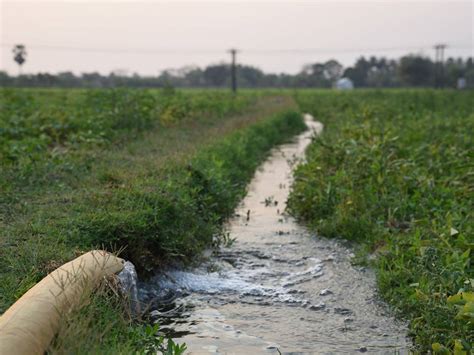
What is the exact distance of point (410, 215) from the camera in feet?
25.4

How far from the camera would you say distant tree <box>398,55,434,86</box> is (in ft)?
237

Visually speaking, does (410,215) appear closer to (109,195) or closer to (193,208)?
(193,208)

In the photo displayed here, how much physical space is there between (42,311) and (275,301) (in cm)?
287

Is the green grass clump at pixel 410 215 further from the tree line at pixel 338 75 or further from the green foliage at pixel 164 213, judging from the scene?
the tree line at pixel 338 75

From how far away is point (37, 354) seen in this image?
10.9 ft

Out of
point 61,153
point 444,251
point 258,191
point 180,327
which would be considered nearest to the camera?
point 180,327

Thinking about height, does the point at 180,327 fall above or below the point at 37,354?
below

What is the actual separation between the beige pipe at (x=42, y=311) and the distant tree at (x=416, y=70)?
240ft

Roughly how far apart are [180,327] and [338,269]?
7.62ft

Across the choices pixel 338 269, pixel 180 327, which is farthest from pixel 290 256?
pixel 180 327

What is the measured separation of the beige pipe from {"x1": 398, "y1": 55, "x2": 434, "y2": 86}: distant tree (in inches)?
2877

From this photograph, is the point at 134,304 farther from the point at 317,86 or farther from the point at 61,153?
the point at 317,86

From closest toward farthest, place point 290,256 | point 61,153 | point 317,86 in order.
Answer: point 290,256 < point 61,153 < point 317,86

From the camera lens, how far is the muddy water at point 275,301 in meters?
5.00
